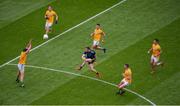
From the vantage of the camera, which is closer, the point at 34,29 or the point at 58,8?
the point at 34,29

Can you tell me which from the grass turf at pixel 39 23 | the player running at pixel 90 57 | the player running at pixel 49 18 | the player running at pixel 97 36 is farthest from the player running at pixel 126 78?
the player running at pixel 49 18

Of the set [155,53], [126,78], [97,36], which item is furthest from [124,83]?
[97,36]

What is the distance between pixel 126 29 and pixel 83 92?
9.15 meters

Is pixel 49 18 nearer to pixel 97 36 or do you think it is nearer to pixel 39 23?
pixel 39 23

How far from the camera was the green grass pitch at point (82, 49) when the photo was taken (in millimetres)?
30516

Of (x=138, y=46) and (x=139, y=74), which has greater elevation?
(x=138, y=46)

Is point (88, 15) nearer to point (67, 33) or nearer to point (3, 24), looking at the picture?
point (67, 33)

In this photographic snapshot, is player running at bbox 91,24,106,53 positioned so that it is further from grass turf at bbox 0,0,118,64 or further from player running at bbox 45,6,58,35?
grass turf at bbox 0,0,118,64

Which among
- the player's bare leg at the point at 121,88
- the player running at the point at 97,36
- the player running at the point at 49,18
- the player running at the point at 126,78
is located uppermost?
the player running at the point at 49,18

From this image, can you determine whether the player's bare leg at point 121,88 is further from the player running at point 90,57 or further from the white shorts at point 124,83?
the player running at point 90,57

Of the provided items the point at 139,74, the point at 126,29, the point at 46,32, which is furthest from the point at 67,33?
the point at 139,74

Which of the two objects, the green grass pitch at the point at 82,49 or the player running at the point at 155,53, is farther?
the player running at the point at 155,53

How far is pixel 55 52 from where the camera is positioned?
119 ft

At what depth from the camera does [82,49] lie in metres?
36.5
